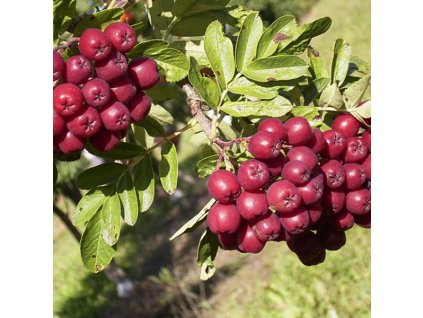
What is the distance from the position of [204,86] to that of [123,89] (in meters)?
0.19

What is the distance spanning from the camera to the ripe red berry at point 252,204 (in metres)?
0.92

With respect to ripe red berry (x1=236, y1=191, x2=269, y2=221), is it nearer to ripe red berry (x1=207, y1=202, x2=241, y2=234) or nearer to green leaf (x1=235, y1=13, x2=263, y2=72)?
ripe red berry (x1=207, y1=202, x2=241, y2=234)

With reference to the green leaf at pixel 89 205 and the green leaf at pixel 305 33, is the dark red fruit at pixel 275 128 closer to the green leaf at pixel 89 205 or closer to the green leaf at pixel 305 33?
the green leaf at pixel 305 33

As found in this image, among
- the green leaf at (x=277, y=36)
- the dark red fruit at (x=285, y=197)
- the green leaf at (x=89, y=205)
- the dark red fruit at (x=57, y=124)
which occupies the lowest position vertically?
the green leaf at (x=89, y=205)

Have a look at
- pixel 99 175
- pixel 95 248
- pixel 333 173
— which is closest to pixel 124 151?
pixel 99 175

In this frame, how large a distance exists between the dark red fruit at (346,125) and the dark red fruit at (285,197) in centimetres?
Result: 20

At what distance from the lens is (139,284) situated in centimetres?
590

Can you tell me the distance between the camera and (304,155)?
92 cm

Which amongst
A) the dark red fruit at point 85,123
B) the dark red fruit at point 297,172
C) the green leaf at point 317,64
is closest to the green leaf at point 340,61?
the green leaf at point 317,64

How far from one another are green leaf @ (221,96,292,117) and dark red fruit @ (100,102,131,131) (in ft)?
0.78

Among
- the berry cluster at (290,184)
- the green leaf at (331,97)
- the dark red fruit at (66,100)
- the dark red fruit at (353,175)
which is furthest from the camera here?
the green leaf at (331,97)
